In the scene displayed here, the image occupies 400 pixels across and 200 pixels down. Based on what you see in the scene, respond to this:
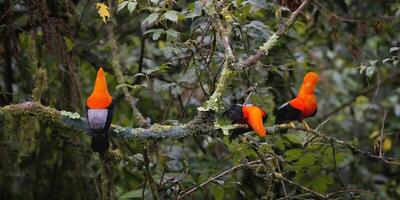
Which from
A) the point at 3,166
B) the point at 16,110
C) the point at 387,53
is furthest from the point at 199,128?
the point at 3,166

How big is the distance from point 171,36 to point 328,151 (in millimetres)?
1161

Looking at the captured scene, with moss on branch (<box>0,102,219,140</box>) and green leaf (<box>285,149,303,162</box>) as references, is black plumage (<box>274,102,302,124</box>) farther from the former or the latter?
moss on branch (<box>0,102,219,140</box>)

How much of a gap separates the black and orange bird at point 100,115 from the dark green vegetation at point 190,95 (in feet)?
0.30

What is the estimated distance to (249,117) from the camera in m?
2.44

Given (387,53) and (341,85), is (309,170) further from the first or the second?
(341,85)

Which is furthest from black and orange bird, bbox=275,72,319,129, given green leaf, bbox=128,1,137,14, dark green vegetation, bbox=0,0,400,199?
green leaf, bbox=128,1,137,14

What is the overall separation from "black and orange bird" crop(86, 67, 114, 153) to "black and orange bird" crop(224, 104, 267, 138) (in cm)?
54

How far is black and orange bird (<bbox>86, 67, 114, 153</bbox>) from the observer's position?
2273 millimetres

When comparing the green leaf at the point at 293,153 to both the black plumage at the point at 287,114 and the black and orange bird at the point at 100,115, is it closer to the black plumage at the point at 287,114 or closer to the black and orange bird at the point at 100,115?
the black plumage at the point at 287,114

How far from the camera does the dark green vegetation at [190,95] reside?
270 cm

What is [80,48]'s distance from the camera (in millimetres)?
4219

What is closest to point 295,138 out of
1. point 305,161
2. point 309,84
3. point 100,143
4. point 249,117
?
point 305,161

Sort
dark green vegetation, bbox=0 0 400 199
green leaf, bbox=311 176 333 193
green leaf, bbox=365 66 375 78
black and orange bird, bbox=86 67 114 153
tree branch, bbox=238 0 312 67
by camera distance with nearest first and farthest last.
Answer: black and orange bird, bbox=86 67 114 153, tree branch, bbox=238 0 312 67, dark green vegetation, bbox=0 0 400 199, green leaf, bbox=365 66 375 78, green leaf, bbox=311 176 333 193

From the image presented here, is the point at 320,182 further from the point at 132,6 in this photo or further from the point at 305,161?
the point at 132,6
